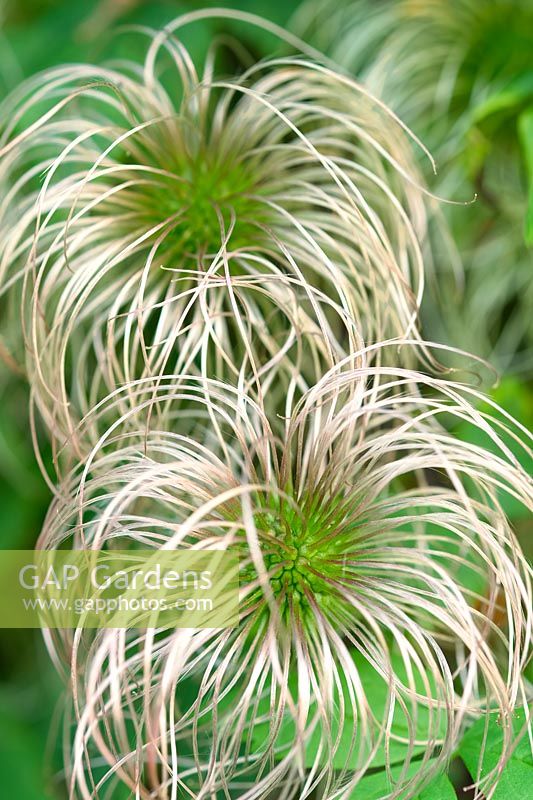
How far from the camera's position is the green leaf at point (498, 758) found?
552 mm

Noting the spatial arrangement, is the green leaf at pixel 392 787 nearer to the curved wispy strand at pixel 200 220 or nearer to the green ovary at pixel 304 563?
the green ovary at pixel 304 563

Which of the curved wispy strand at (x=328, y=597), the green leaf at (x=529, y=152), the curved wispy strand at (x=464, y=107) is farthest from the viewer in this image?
the curved wispy strand at (x=464, y=107)

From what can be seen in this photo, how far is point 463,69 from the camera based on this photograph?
866 mm

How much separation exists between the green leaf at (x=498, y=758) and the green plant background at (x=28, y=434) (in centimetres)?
29

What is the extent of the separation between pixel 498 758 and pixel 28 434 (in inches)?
21.3

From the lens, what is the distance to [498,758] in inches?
22.3

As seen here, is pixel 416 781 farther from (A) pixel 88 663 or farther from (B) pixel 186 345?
(B) pixel 186 345

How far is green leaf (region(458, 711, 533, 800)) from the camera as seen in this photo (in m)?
0.55

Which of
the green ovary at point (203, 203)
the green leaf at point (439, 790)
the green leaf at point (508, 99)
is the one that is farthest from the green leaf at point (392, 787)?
the green leaf at point (508, 99)

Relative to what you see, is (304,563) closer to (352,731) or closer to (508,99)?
(352,731)

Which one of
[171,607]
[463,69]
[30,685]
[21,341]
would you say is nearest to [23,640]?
[30,685]

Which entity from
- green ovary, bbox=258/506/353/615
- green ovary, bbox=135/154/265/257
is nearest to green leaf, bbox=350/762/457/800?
green ovary, bbox=258/506/353/615

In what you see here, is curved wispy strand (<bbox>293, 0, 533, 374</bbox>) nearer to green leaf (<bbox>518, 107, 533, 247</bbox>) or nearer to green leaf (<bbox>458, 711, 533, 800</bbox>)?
green leaf (<bbox>518, 107, 533, 247</bbox>)

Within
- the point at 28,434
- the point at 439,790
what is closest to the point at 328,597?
the point at 439,790
